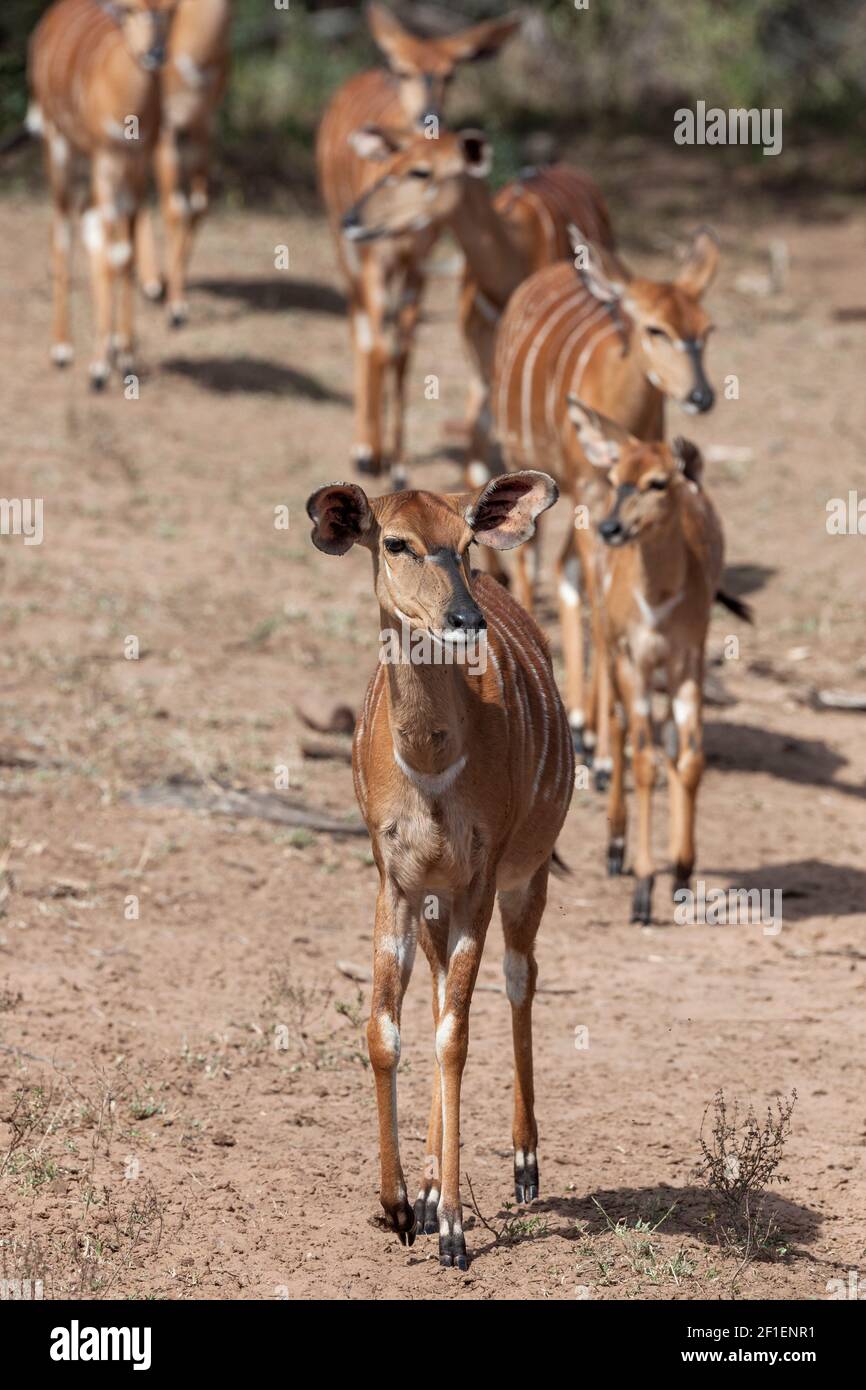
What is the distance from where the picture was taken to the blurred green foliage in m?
16.9

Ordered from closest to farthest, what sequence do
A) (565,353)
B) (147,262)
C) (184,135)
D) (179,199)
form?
(565,353), (179,199), (147,262), (184,135)

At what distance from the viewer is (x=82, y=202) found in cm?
1235

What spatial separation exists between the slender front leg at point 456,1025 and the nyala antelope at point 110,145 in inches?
297

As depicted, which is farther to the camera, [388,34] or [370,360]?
[388,34]

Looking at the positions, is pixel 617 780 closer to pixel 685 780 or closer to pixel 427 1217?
pixel 685 780

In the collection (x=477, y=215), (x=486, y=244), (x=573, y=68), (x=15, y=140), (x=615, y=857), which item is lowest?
(x=615, y=857)

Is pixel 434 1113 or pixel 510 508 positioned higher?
pixel 510 508

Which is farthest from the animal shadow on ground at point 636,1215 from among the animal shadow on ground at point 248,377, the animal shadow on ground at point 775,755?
the animal shadow on ground at point 248,377

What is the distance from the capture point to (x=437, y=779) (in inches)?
172

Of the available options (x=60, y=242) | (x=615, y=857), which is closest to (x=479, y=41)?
(x=60, y=242)

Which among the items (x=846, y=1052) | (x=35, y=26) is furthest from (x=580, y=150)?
(x=846, y=1052)

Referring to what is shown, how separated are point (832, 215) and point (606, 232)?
19.8ft

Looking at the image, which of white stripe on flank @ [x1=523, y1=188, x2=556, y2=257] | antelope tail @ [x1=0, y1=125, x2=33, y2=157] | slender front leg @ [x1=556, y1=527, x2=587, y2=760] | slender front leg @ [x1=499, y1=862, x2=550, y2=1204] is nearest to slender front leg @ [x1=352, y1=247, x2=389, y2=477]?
white stripe on flank @ [x1=523, y1=188, x2=556, y2=257]

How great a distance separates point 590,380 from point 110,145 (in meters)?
4.25
